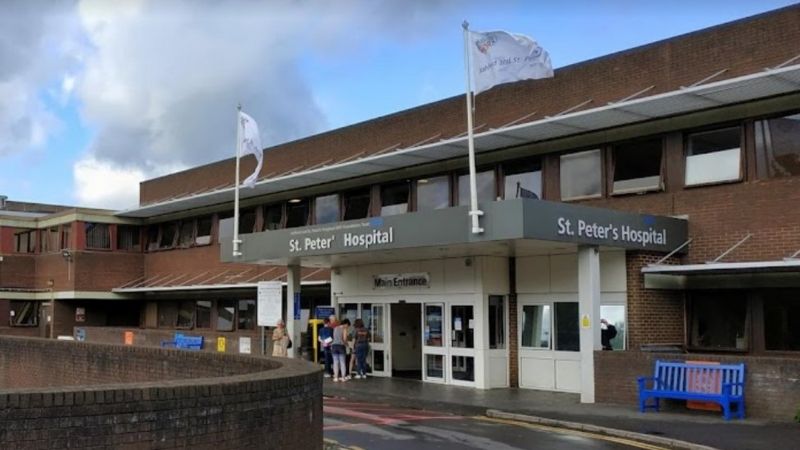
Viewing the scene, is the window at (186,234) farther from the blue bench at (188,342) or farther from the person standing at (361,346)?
the person standing at (361,346)

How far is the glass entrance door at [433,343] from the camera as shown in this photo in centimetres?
1998

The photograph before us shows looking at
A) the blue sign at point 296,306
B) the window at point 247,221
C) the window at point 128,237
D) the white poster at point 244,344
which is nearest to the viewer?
the blue sign at point 296,306

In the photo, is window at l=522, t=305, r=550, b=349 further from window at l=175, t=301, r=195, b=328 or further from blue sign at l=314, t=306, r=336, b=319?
window at l=175, t=301, r=195, b=328

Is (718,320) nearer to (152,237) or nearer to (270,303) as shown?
(270,303)

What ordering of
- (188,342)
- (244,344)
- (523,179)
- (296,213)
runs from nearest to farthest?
(523,179), (244,344), (188,342), (296,213)

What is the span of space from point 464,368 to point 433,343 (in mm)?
1210

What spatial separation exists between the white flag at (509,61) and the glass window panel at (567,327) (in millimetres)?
5222

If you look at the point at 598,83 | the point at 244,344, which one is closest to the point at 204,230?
the point at 244,344

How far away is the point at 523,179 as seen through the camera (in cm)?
2000

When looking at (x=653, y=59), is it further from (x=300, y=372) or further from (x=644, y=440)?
(x=300, y=372)

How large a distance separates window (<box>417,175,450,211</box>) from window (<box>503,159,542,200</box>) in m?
2.01

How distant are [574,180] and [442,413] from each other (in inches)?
257

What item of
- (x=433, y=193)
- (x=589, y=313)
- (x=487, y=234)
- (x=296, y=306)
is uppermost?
(x=433, y=193)

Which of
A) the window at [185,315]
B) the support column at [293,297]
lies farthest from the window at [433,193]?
the window at [185,315]
